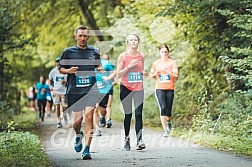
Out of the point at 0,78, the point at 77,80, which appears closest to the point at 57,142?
the point at 77,80

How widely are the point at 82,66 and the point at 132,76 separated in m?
1.55

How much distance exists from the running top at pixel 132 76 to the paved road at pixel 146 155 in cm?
114

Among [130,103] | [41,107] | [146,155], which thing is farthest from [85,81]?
[41,107]

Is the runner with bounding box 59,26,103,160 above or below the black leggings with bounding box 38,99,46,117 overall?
above

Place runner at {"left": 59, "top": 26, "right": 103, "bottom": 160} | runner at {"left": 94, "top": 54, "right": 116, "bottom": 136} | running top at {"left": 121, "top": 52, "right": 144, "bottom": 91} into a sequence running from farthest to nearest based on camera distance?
runner at {"left": 94, "top": 54, "right": 116, "bottom": 136}
running top at {"left": 121, "top": 52, "right": 144, "bottom": 91}
runner at {"left": 59, "top": 26, "right": 103, "bottom": 160}

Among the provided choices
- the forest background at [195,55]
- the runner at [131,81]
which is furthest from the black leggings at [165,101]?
the runner at [131,81]

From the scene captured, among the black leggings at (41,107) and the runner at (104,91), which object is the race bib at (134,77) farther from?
the black leggings at (41,107)

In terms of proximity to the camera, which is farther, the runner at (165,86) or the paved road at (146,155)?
the runner at (165,86)

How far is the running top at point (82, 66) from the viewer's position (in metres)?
9.66

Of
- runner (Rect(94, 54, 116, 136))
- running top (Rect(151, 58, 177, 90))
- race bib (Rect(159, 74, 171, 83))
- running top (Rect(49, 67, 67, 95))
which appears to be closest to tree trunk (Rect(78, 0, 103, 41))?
running top (Rect(49, 67, 67, 95))

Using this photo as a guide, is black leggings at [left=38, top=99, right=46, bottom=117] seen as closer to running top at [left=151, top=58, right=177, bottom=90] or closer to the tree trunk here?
the tree trunk

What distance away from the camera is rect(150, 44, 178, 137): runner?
13.6 m

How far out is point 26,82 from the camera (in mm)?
40250

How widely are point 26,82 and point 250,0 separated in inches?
1153
